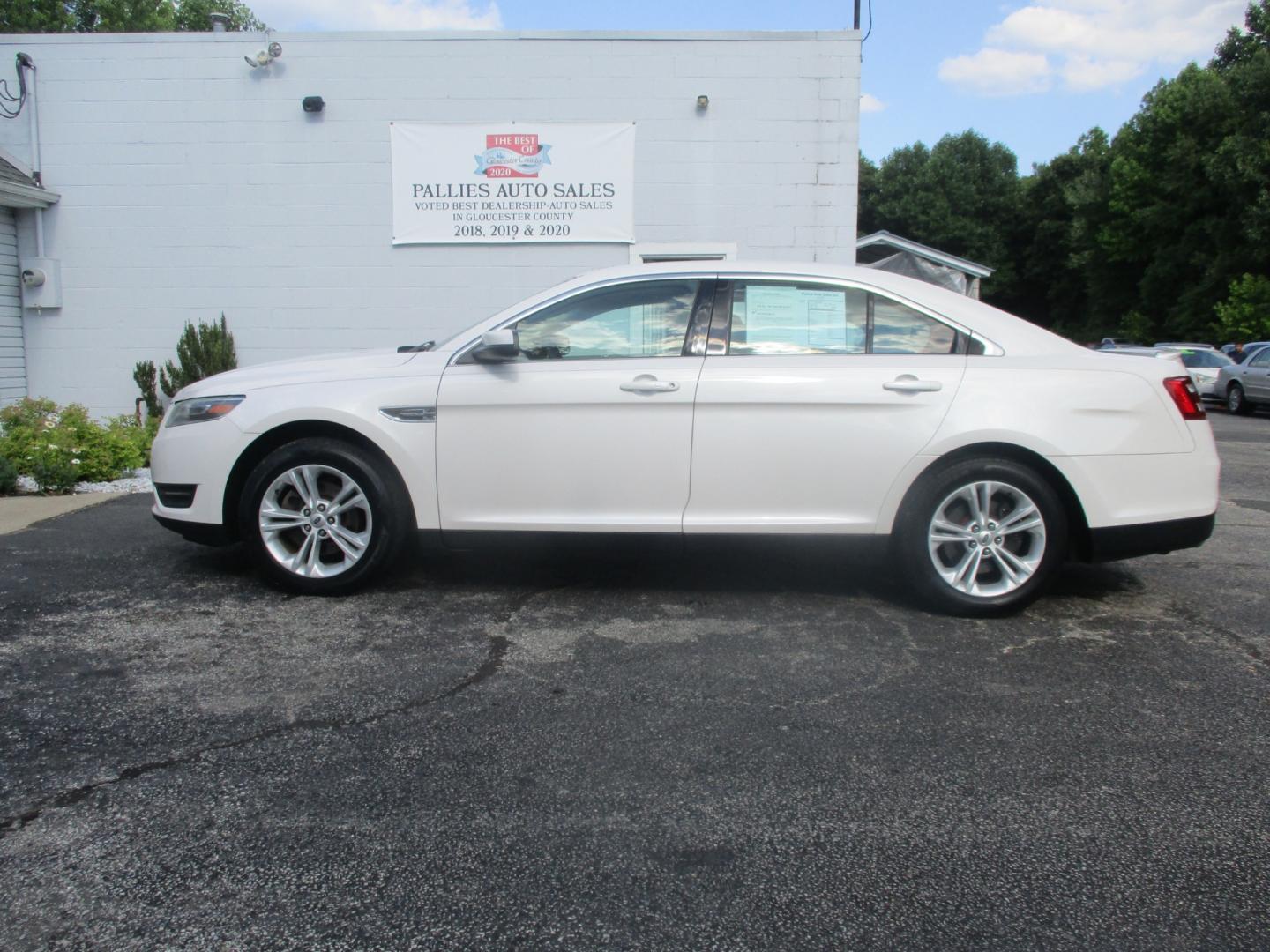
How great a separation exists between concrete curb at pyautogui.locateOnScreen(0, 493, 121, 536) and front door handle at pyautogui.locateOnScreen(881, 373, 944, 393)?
5608 mm

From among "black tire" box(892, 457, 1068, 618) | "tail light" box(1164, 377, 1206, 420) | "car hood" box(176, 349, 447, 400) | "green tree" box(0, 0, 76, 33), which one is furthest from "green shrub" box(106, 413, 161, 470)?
"green tree" box(0, 0, 76, 33)

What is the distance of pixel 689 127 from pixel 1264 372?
14244 millimetres

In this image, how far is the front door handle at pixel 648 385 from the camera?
4.68 metres

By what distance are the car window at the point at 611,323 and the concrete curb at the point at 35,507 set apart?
13.3 ft

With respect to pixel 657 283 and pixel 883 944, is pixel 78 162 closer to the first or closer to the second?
pixel 657 283

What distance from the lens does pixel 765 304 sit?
488 centimetres

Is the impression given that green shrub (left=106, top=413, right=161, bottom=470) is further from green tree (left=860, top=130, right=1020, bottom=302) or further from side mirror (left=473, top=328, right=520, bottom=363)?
green tree (left=860, top=130, right=1020, bottom=302)

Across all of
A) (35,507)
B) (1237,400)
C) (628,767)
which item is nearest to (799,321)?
(628,767)

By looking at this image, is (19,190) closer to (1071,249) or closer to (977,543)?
(977,543)

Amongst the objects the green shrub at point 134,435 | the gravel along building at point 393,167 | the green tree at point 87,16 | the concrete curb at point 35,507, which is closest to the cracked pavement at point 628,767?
the concrete curb at point 35,507

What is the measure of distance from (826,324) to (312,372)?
2531mm

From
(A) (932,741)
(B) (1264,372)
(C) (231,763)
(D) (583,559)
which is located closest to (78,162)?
(D) (583,559)

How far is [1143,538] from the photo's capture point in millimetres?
4605

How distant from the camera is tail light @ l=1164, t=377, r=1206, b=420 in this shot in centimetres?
465
